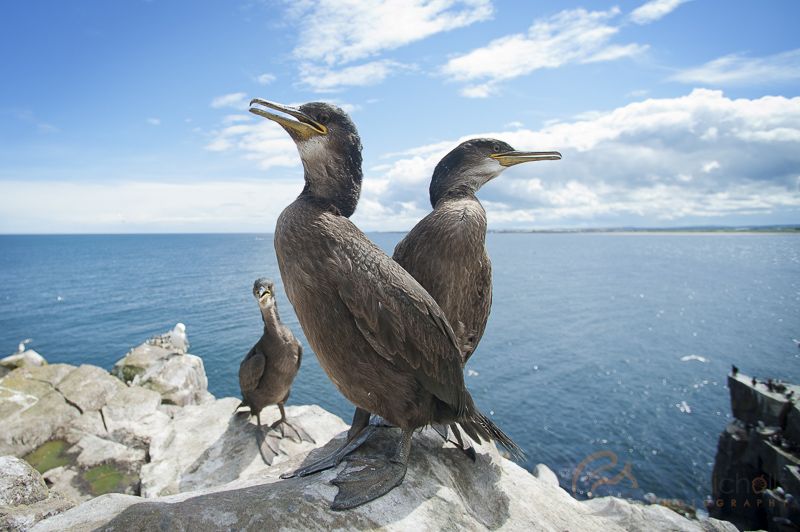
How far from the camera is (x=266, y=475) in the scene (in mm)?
3662

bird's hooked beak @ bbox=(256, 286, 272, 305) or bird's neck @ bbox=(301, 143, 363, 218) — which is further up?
bird's neck @ bbox=(301, 143, 363, 218)

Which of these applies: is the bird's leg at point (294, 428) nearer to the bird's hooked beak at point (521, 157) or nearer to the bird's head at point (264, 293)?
the bird's head at point (264, 293)

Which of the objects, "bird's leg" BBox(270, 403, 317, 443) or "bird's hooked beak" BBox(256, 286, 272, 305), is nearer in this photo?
"bird's hooked beak" BBox(256, 286, 272, 305)

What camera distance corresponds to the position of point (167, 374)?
725 inches

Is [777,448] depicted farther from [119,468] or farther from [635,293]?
[635,293]

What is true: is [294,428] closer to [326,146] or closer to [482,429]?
[482,429]

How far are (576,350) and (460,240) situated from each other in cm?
3352

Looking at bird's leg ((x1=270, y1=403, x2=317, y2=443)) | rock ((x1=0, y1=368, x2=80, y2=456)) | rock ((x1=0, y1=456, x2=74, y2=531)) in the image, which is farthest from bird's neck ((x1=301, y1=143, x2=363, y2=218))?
rock ((x1=0, y1=368, x2=80, y2=456))

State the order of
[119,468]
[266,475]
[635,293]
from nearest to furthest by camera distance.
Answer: [266,475]
[119,468]
[635,293]

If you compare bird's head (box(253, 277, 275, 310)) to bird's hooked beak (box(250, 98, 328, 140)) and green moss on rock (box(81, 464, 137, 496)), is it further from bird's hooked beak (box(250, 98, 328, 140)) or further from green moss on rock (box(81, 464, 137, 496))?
green moss on rock (box(81, 464, 137, 496))

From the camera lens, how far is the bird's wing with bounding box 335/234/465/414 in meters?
2.80

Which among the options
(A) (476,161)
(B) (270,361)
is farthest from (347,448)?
(B) (270,361)

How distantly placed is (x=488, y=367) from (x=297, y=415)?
22.0 metres

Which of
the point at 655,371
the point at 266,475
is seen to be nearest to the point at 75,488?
the point at 266,475
